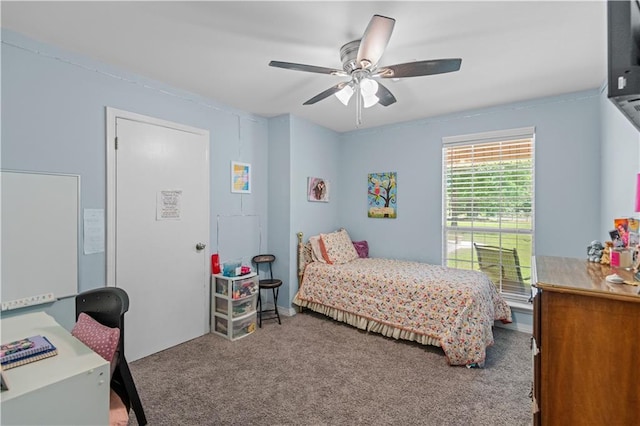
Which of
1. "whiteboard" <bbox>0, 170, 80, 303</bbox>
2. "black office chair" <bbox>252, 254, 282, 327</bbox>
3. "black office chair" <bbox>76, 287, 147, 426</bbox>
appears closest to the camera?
"black office chair" <bbox>76, 287, 147, 426</bbox>

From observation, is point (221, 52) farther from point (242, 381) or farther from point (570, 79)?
point (570, 79)

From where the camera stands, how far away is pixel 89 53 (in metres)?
2.32

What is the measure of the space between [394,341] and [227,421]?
5.76 feet

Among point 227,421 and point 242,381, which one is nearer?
point 227,421

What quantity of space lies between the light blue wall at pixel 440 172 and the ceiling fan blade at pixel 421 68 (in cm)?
202

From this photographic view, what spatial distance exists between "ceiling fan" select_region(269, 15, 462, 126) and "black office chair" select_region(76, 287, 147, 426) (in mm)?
1636

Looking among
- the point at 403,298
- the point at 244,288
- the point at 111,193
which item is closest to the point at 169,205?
the point at 111,193

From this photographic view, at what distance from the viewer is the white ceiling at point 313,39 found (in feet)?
5.84

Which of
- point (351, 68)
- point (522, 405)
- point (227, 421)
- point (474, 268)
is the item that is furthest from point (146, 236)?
point (474, 268)

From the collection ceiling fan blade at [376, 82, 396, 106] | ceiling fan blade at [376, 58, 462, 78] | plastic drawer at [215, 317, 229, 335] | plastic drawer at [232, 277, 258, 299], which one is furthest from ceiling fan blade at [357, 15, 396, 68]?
plastic drawer at [215, 317, 229, 335]

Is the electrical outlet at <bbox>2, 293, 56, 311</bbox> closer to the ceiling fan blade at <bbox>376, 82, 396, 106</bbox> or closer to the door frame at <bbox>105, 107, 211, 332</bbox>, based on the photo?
the door frame at <bbox>105, 107, 211, 332</bbox>

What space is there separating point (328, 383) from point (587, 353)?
1674mm

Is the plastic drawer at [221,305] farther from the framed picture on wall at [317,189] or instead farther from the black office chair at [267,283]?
the framed picture on wall at [317,189]

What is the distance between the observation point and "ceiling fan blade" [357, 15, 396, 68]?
1549mm
